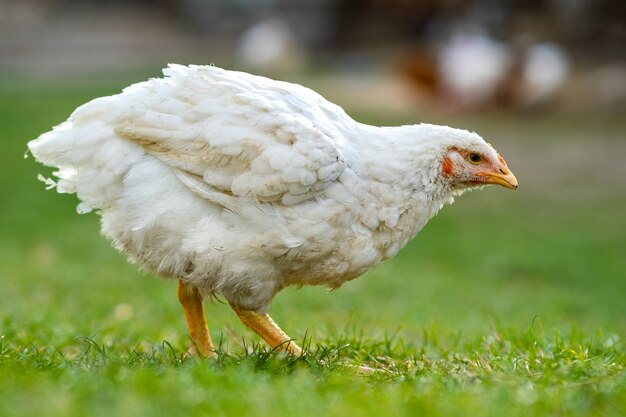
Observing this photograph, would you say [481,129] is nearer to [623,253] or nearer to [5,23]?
[623,253]

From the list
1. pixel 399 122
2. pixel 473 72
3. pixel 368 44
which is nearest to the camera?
pixel 399 122

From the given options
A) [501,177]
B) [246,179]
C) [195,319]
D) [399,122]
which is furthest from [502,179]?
[399,122]

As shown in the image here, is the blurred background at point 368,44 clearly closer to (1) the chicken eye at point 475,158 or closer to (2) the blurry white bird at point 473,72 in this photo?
(2) the blurry white bird at point 473,72

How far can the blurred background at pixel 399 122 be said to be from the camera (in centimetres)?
744

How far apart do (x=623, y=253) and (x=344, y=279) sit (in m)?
6.94

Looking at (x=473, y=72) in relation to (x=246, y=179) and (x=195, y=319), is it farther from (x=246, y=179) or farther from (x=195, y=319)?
(x=246, y=179)

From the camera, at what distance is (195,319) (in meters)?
5.00

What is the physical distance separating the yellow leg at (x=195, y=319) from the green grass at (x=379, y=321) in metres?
0.12

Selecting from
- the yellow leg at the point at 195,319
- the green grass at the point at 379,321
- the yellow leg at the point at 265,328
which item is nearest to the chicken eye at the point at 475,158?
the green grass at the point at 379,321

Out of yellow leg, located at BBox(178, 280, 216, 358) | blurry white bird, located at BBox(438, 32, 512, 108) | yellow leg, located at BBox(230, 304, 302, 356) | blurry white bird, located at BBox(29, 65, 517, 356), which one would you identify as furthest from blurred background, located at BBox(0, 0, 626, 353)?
blurry white bird, located at BBox(29, 65, 517, 356)

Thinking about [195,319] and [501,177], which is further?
[195,319]

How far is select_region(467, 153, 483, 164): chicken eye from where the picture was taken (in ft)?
15.8

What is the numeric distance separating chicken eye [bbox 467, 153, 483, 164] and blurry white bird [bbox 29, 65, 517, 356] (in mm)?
31

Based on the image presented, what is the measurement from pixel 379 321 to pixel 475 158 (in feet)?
8.06
